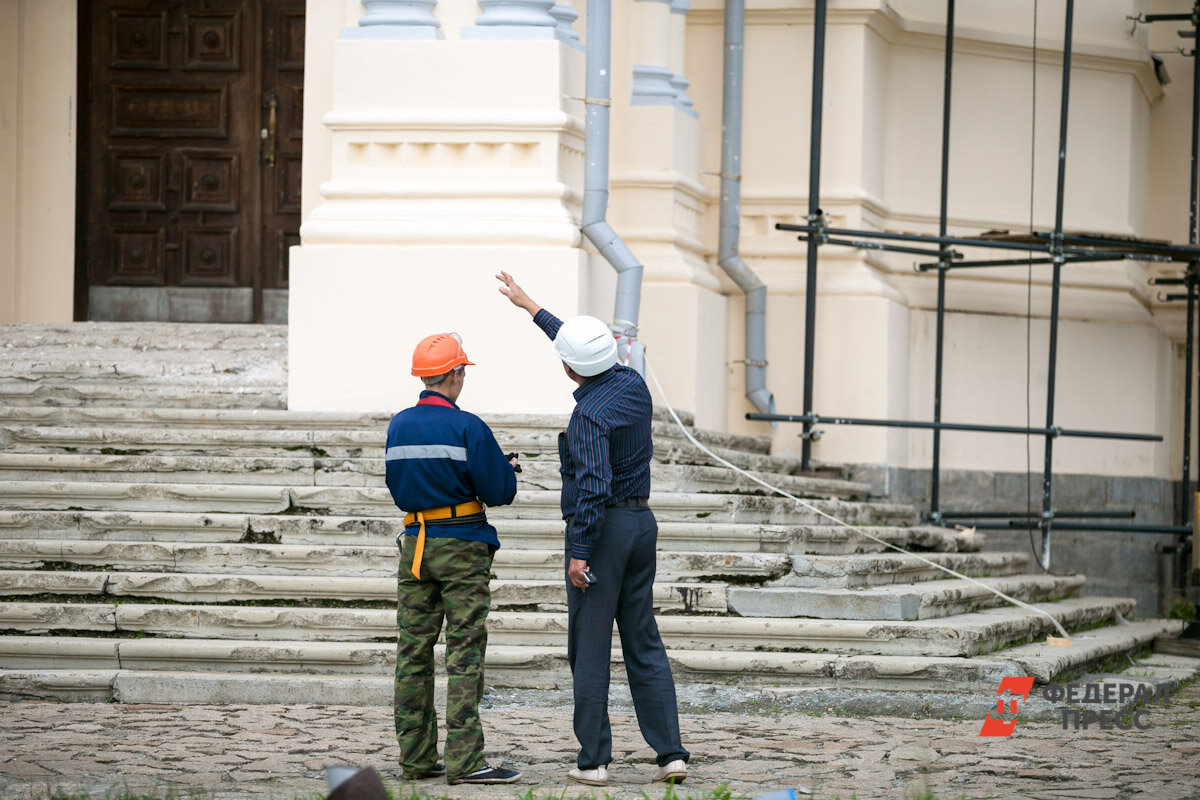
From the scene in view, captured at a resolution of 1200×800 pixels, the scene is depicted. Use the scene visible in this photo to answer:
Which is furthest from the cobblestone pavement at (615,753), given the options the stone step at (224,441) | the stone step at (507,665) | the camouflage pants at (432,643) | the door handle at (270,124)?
the door handle at (270,124)

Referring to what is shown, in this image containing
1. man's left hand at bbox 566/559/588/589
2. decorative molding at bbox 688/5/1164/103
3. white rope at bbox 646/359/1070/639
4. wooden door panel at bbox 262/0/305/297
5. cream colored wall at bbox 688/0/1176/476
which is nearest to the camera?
man's left hand at bbox 566/559/588/589

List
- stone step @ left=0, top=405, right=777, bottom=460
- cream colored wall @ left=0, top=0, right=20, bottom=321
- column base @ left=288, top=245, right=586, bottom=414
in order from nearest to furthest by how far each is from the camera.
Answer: stone step @ left=0, top=405, right=777, bottom=460 → column base @ left=288, top=245, right=586, bottom=414 → cream colored wall @ left=0, top=0, right=20, bottom=321

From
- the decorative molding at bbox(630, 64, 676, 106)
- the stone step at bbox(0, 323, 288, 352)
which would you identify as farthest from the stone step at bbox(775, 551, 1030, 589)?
the stone step at bbox(0, 323, 288, 352)

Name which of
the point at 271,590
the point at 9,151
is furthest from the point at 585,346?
the point at 9,151

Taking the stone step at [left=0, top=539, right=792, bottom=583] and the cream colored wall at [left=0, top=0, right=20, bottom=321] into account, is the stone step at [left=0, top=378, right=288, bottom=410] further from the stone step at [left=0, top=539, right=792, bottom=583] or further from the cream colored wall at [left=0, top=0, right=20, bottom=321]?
the cream colored wall at [left=0, top=0, right=20, bottom=321]

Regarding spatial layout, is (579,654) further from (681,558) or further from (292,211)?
(292,211)

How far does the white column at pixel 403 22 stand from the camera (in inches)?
387

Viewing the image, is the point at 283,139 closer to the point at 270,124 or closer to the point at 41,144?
the point at 270,124

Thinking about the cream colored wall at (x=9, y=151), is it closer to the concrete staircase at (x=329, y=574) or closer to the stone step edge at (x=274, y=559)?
the concrete staircase at (x=329, y=574)

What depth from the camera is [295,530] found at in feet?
27.3

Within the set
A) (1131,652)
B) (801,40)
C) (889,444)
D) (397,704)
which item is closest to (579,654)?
(397,704)

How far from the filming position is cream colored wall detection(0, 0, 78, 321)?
12.3 meters

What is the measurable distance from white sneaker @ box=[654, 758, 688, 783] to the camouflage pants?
0.62 m

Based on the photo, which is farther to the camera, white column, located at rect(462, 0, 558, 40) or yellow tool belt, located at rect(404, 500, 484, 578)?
white column, located at rect(462, 0, 558, 40)
